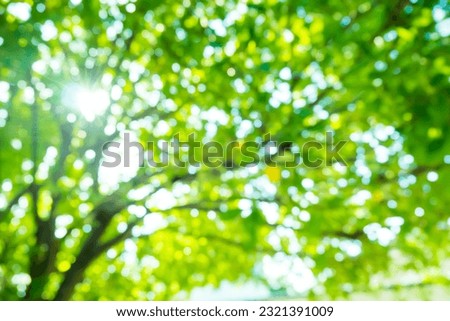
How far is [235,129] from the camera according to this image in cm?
394

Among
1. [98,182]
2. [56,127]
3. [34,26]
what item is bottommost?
[98,182]

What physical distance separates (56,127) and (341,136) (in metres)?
3.02

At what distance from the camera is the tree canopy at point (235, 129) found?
124 inches

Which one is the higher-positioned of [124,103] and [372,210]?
[124,103]

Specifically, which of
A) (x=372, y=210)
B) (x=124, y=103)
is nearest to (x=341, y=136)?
(x=372, y=210)

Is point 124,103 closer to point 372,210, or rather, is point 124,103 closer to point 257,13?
point 257,13

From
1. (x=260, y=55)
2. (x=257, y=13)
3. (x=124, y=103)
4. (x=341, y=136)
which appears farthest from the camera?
(x=124, y=103)

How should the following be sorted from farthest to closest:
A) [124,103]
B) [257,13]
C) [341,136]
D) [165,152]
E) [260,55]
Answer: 1. [124,103]
2. [165,152]
3. [341,136]
4. [260,55]
5. [257,13]

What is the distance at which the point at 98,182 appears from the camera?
5125 mm

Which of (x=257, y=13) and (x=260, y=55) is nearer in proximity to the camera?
(x=257, y=13)

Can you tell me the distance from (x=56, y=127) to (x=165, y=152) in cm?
142

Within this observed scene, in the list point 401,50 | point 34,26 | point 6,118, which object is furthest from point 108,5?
point 401,50

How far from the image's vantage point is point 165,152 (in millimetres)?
4578

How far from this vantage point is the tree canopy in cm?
316
